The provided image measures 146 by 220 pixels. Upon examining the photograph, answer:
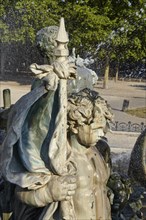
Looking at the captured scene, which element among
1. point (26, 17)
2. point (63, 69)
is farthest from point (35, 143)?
point (26, 17)

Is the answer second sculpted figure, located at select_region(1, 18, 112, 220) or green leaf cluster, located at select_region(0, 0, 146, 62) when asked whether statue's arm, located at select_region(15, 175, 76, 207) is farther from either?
green leaf cluster, located at select_region(0, 0, 146, 62)

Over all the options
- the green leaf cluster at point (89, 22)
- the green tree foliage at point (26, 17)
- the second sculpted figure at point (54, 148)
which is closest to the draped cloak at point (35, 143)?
the second sculpted figure at point (54, 148)

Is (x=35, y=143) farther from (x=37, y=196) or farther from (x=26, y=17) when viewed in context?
(x=26, y=17)

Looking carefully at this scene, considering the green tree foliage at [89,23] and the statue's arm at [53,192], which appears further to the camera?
the green tree foliage at [89,23]

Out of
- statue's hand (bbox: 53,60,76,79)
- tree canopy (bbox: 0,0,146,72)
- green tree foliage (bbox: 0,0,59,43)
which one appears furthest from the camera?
tree canopy (bbox: 0,0,146,72)

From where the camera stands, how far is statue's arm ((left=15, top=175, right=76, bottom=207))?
2.39 meters

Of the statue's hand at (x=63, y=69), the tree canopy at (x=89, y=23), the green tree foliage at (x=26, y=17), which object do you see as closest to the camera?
the statue's hand at (x=63, y=69)

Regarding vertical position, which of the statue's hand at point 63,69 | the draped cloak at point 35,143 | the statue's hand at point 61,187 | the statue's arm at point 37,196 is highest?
the statue's hand at point 63,69

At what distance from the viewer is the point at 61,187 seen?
93.8 inches

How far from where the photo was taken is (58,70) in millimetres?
2369

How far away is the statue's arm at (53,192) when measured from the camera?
239cm

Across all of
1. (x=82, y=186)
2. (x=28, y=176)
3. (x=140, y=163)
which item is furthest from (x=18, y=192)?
(x=140, y=163)

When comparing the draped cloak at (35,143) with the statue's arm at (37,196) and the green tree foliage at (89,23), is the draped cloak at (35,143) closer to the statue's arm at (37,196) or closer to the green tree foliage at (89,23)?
the statue's arm at (37,196)

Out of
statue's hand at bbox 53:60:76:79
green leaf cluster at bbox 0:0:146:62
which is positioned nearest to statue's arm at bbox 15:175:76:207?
statue's hand at bbox 53:60:76:79
